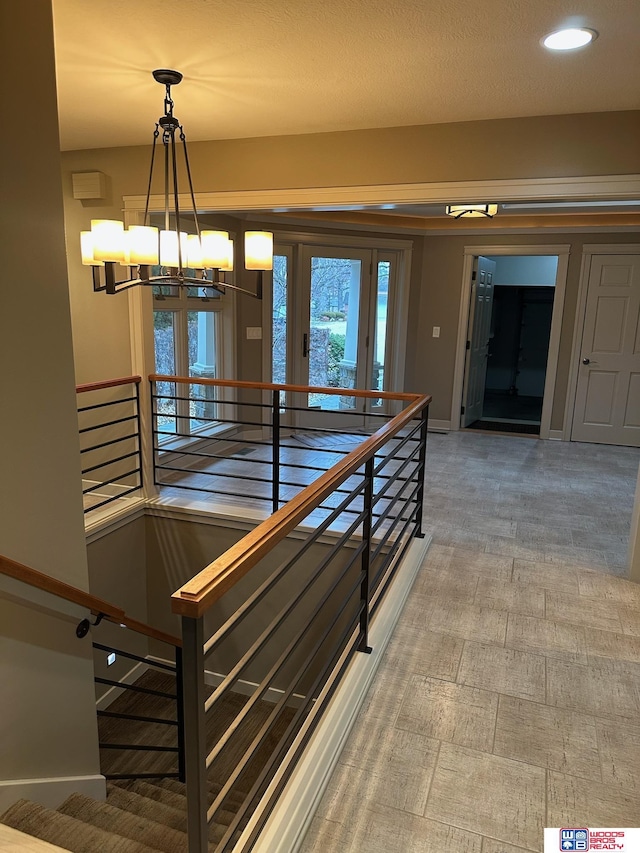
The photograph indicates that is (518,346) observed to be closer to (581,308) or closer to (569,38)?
(581,308)

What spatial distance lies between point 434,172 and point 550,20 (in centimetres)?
116

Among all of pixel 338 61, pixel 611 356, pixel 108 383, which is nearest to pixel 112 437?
pixel 108 383

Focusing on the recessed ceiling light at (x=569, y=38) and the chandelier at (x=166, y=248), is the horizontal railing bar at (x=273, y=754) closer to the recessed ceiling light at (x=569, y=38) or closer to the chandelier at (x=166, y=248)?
the chandelier at (x=166, y=248)

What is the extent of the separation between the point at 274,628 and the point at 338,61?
7.21 feet

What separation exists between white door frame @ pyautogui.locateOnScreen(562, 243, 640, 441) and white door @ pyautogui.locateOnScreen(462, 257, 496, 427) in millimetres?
1080

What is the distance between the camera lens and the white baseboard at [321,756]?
4.76ft

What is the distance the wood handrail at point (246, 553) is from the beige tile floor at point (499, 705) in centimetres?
88

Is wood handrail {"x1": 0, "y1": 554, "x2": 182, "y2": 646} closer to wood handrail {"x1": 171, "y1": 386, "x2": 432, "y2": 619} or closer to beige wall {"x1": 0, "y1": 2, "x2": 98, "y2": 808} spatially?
beige wall {"x1": 0, "y1": 2, "x2": 98, "y2": 808}

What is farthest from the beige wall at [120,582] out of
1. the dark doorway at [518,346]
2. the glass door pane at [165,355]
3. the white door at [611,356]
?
the dark doorway at [518,346]

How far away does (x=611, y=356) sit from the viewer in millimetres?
5973

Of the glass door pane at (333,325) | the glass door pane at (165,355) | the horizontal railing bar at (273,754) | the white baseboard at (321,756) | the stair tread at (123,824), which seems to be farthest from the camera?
the glass door pane at (333,325)

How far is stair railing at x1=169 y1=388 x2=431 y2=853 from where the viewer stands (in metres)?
1.06

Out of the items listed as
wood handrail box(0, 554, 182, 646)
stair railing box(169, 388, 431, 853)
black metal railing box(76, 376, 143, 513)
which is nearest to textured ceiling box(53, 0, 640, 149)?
stair railing box(169, 388, 431, 853)

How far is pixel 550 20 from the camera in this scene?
6.47ft
